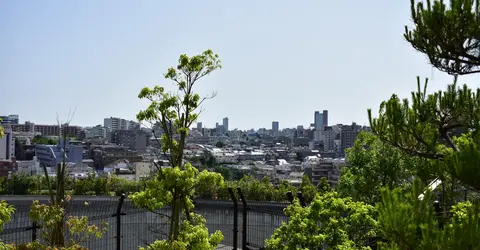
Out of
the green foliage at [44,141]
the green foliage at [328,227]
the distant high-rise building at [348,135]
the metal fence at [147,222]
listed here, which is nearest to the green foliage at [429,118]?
the green foliage at [328,227]

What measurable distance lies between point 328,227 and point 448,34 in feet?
5.92

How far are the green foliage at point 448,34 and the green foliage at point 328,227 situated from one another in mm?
1421

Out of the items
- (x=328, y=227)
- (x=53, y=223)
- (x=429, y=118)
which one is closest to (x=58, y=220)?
(x=53, y=223)

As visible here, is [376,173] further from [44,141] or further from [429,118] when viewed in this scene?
[44,141]

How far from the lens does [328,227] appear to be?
13.3 feet

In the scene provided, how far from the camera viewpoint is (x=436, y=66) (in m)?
4.28

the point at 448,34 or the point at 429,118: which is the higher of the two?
the point at 448,34

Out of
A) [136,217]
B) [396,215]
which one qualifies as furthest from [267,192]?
[396,215]

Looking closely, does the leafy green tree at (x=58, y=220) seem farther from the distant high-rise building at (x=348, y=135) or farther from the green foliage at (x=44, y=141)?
the distant high-rise building at (x=348, y=135)

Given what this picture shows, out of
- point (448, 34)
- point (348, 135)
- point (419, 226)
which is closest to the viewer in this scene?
point (419, 226)

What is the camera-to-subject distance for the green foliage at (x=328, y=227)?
4008mm

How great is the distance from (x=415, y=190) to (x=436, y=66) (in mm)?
1614

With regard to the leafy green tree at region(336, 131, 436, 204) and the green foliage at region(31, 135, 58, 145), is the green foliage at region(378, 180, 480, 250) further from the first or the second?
the green foliage at region(31, 135, 58, 145)

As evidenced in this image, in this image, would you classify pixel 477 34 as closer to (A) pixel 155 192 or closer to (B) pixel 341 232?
(B) pixel 341 232
